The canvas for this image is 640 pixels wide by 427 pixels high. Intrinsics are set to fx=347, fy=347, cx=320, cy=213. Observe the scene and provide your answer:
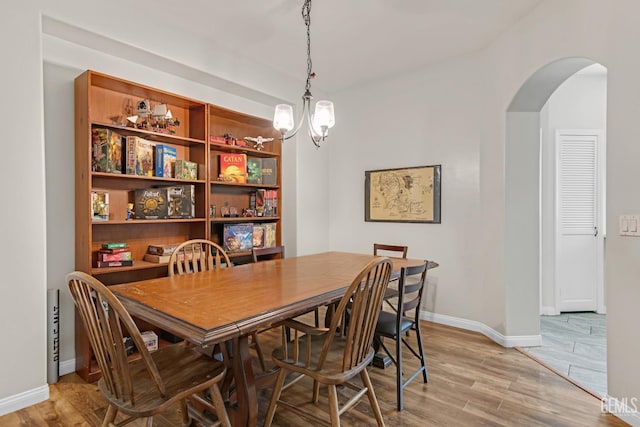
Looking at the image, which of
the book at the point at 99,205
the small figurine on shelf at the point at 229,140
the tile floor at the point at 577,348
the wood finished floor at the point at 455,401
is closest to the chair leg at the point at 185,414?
the wood finished floor at the point at 455,401

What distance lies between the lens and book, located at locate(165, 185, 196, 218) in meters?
2.99

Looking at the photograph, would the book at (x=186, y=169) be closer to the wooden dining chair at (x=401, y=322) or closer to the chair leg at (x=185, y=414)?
the chair leg at (x=185, y=414)

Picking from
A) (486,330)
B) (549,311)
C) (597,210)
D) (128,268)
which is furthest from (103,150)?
(597,210)

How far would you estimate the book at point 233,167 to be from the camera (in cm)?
351

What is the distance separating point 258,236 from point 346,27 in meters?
2.17

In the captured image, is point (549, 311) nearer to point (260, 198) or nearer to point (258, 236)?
point (258, 236)

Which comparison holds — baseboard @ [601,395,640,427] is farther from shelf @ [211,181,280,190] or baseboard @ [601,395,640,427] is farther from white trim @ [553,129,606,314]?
shelf @ [211,181,280,190]

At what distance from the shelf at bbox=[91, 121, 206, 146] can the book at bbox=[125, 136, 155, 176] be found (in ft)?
0.22

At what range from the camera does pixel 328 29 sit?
2934 mm

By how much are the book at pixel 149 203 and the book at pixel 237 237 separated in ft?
2.20

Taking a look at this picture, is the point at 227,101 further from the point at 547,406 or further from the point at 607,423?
the point at 607,423

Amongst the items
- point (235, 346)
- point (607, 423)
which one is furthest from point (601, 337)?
point (235, 346)

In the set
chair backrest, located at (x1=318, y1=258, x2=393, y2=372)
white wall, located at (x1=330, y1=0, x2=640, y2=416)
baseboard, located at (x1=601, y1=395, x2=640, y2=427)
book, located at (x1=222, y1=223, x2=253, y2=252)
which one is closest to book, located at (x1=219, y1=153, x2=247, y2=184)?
book, located at (x1=222, y1=223, x2=253, y2=252)

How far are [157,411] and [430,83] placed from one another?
11.9ft
